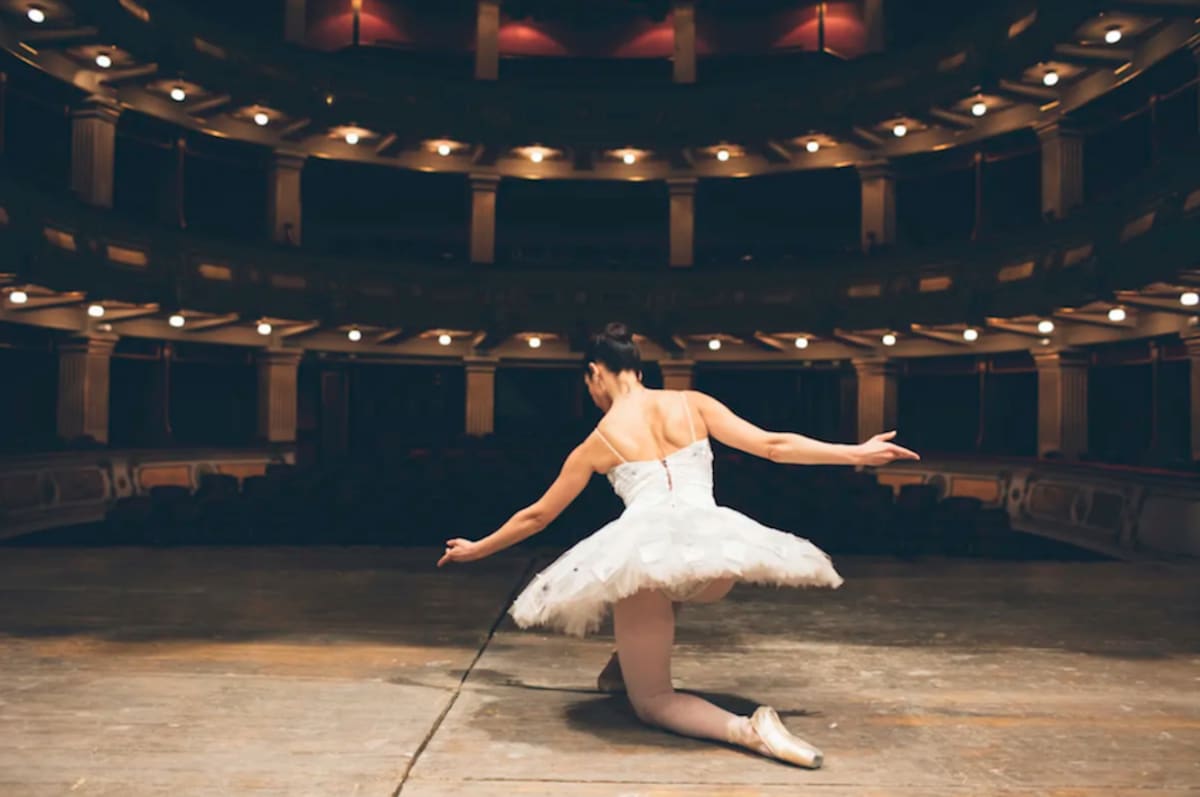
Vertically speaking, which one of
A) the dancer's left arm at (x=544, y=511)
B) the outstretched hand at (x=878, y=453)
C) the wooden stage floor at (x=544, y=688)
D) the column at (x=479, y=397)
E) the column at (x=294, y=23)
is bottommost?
the wooden stage floor at (x=544, y=688)

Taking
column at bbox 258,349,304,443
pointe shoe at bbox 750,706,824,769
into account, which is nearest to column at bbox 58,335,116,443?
column at bbox 258,349,304,443

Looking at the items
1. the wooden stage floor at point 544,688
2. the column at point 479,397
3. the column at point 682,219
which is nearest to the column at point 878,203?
the column at point 682,219

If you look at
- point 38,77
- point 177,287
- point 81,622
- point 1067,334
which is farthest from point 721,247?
point 81,622

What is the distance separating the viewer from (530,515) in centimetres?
387

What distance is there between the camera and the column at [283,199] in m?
23.1

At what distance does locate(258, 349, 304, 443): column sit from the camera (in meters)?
22.9

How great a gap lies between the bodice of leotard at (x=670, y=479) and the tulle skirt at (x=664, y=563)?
7cm

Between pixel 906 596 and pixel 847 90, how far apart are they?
1782 centimetres

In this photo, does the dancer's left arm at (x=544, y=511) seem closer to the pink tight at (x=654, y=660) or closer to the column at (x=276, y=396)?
the pink tight at (x=654, y=660)

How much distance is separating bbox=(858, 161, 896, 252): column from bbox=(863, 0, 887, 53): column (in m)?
4.15

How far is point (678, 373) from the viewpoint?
24.7 meters

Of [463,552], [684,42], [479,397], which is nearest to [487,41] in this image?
[684,42]

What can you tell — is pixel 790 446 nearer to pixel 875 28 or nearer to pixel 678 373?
pixel 678 373

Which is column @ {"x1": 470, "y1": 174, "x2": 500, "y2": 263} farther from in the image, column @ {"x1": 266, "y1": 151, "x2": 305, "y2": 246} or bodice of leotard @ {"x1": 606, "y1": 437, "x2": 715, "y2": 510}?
bodice of leotard @ {"x1": 606, "y1": 437, "x2": 715, "y2": 510}
